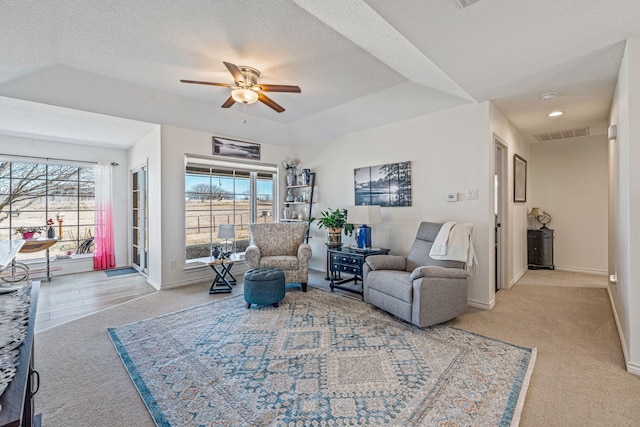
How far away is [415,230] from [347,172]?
155 centimetres

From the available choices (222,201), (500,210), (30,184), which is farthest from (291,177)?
(30,184)

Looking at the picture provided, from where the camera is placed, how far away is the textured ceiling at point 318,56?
1905 millimetres

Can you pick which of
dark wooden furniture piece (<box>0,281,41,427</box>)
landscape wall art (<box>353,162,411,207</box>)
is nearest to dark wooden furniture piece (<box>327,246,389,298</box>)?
landscape wall art (<box>353,162,411,207</box>)

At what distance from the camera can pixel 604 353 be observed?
7.71ft

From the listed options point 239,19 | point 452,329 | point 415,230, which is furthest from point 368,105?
point 452,329

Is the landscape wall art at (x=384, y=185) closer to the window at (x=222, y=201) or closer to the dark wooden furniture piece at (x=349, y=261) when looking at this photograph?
the dark wooden furniture piece at (x=349, y=261)

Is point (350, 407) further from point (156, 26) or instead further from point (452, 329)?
point (156, 26)

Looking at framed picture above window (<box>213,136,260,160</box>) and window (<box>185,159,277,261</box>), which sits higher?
framed picture above window (<box>213,136,260,160</box>)

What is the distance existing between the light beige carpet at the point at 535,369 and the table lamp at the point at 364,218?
1.56 m

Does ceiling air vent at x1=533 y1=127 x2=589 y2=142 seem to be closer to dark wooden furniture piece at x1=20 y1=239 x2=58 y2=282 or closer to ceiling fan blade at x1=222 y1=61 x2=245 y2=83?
ceiling fan blade at x1=222 y1=61 x2=245 y2=83

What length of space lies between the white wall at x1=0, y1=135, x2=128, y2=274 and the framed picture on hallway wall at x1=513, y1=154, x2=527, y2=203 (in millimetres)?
7124

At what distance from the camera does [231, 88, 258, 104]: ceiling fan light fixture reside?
9.53 ft

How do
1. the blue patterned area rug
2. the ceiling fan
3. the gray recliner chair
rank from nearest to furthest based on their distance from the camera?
the blue patterned area rug < the gray recliner chair < the ceiling fan

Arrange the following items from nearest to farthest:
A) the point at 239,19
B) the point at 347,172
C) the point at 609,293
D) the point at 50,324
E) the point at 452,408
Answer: the point at 452,408 < the point at 239,19 < the point at 50,324 < the point at 609,293 < the point at 347,172
